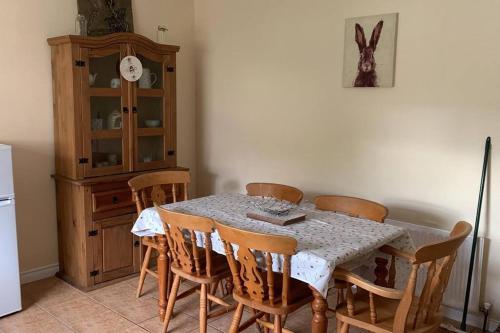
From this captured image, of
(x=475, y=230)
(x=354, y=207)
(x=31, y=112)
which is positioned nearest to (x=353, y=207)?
(x=354, y=207)

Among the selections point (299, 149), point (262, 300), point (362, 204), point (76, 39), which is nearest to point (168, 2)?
point (76, 39)

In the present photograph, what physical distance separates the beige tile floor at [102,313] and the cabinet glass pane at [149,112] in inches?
48.7

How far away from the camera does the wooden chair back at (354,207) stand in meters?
2.73

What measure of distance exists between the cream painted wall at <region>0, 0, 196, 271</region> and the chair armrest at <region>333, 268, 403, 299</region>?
2372mm

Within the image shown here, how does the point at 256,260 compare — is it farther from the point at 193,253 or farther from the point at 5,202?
the point at 5,202

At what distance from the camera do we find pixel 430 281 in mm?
1951

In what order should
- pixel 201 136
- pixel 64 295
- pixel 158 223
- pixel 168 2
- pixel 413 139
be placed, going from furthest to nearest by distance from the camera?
pixel 201 136 → pixel 168 2 → pixel 64 295 → pixel 413 139 → pixel 158 223

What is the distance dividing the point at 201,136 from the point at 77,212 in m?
1.44

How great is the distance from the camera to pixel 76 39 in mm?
3143

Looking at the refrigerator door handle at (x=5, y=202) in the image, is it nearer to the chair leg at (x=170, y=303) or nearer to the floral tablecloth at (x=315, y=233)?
the floral tablecloth at (x=315, y=233)

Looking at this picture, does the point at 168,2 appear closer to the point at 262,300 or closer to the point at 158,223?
the point at 158,223

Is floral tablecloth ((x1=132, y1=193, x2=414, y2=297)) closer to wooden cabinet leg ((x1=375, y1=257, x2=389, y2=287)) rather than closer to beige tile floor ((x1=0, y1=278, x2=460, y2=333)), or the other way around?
wooden cabinet leg ((x1=375, y1=257, x2=389, y2=287))

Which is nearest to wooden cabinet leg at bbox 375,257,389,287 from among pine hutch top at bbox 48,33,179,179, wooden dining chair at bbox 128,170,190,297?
wooden dining chair at bbox 128,170,190,297

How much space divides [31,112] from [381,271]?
2.57 metres
